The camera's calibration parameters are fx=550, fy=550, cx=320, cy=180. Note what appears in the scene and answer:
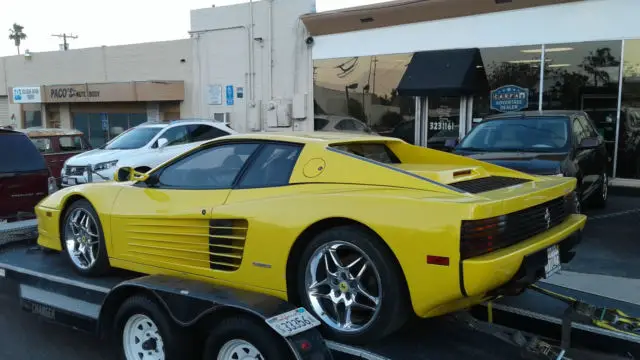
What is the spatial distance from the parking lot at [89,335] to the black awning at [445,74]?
494 cm

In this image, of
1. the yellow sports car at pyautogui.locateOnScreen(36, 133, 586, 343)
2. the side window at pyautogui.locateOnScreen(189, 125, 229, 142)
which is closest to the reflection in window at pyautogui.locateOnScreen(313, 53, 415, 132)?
the side window at pyautogui.locateOnScreen(189, 125, 229, 142)

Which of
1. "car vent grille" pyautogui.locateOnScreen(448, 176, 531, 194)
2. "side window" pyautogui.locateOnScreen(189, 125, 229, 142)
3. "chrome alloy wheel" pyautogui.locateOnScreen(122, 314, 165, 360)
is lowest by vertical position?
"chrome alloy wheel" pyautogui.locateOnScreen(122, 314, 165, 360)

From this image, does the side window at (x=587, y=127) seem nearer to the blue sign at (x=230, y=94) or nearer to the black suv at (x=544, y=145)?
the black suv at (x=544, y=145)

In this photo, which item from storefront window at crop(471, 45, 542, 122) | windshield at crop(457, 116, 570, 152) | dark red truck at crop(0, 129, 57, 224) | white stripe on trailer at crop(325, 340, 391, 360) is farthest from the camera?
storefront window at crop(471, 45, 542, 122)

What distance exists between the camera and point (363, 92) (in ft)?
52.9

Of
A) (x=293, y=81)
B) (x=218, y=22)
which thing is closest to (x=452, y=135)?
(x=293, y=81)

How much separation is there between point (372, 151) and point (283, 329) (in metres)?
1.77

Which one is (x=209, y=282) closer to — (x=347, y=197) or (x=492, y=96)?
(x=347, y=197)

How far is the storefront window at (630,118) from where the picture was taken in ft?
38.7

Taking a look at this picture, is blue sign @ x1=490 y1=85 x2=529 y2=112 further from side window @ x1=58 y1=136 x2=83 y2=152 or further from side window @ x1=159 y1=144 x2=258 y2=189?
side window @ x1=159 y1=144 x2=258 y2=189

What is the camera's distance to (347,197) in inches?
128

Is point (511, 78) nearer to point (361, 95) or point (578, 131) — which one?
point (361, 95)

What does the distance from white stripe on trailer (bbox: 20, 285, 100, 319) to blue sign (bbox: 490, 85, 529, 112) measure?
455 inches

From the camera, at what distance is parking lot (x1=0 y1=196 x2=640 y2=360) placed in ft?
14.7
